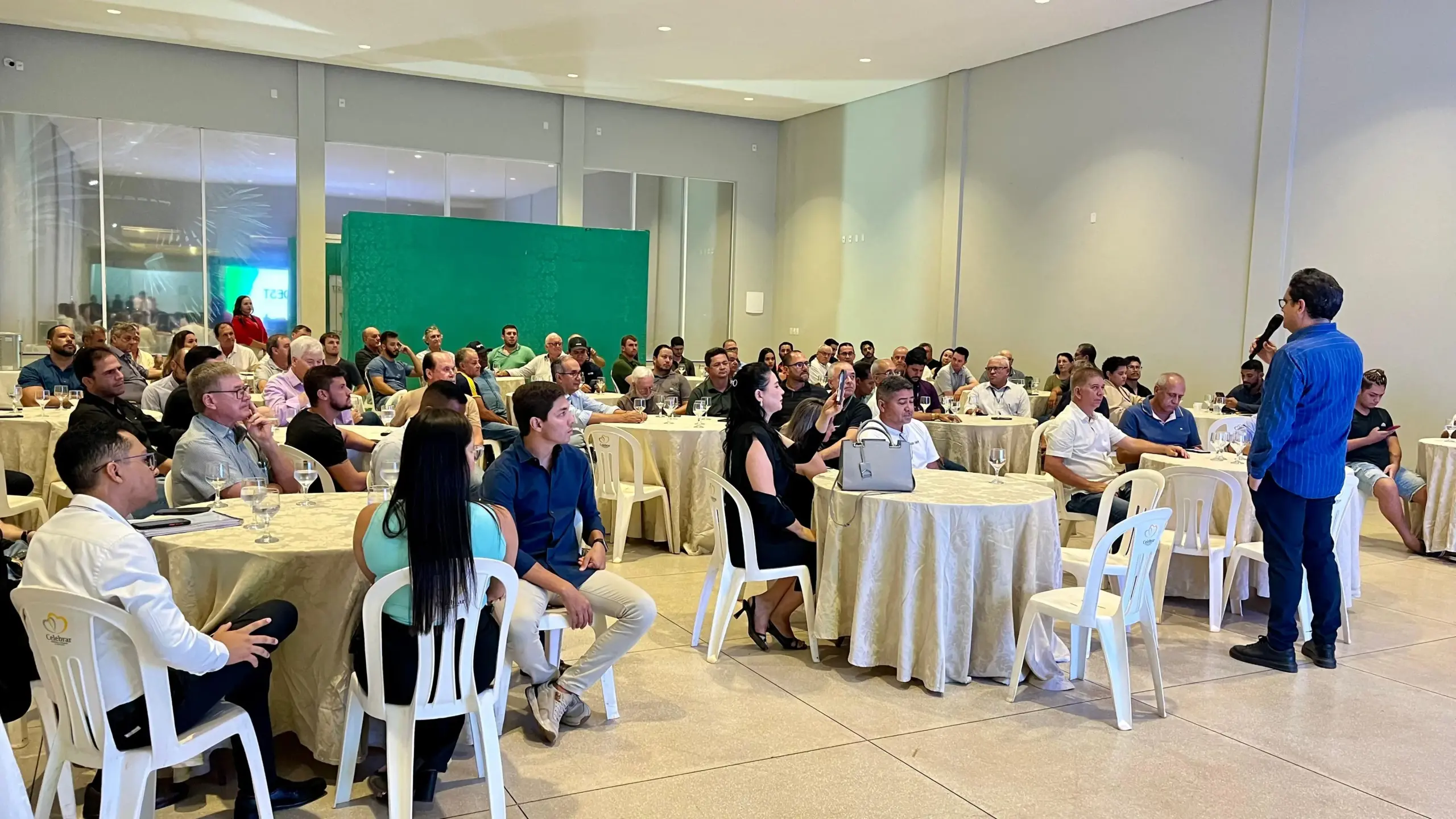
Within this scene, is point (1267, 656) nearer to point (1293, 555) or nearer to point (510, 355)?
point (1293, 555)

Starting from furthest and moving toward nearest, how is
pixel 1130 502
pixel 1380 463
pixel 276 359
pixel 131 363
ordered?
1. pixel 276 359
2. pixel 131 363
3. pixel 1380 463
4. pixel 1130 502

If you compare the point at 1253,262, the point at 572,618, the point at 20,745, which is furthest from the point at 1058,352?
the point at 20,745

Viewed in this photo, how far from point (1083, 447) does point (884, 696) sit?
237 centimetres

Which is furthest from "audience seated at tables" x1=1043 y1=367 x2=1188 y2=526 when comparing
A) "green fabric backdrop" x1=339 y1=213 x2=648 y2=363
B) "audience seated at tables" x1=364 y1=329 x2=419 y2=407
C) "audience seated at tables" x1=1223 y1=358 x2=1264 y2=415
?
"green fabric backdrop" x1=339 y1=213 x2=648 y2=363

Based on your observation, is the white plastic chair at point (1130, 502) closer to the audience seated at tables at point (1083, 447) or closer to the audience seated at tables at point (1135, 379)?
the audience seated at tables at point (1083, 447)

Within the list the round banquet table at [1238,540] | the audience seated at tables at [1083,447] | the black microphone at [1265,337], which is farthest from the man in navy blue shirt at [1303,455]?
the black microphone at [1265,337]

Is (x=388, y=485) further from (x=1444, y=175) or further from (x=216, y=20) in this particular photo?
(x=216, y=20)

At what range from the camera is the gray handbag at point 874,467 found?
4062 millimetres

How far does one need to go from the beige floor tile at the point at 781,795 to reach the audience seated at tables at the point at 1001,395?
238 inches

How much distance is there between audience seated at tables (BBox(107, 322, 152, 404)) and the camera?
7.39 metres

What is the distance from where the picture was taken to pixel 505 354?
12.3 m

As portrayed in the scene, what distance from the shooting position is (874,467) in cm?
407

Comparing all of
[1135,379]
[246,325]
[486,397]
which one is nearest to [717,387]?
[486,397]

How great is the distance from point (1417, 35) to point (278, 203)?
1274cm
